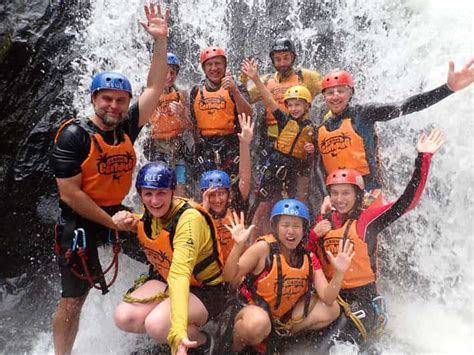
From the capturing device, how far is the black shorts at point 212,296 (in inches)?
169

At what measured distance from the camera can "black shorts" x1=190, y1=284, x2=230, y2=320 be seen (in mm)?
4297

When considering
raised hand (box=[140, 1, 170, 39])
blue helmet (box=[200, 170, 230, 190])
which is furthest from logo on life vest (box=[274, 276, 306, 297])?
raised hand (box=[140, 1, 170, 39])

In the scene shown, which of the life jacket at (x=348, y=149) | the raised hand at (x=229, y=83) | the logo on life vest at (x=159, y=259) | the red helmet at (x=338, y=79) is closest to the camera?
the logo on life vest at (x=159, y=259)

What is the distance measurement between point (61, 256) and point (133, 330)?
88 centimetres

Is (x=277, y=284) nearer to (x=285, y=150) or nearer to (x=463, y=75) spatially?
(x=285, y=150)

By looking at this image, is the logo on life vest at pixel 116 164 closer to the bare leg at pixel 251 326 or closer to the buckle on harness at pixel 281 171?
the bare leg at pixel 251 326

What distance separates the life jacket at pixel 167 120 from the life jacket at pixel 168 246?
228 centimetres

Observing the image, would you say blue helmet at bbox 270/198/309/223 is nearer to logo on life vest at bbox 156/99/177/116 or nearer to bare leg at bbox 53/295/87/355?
bare leg at bbox 53/295/87/355

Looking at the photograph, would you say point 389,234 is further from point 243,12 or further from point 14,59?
point 14,59

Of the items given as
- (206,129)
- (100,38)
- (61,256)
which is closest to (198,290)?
(61,256)

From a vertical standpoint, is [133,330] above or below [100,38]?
below

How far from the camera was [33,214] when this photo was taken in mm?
7234

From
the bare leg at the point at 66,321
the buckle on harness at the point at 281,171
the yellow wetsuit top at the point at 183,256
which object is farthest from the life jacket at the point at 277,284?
the buckle on harness at the point at 281,171

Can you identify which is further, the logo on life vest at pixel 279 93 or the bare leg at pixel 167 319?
the logo on life vest at pixel 279 93
